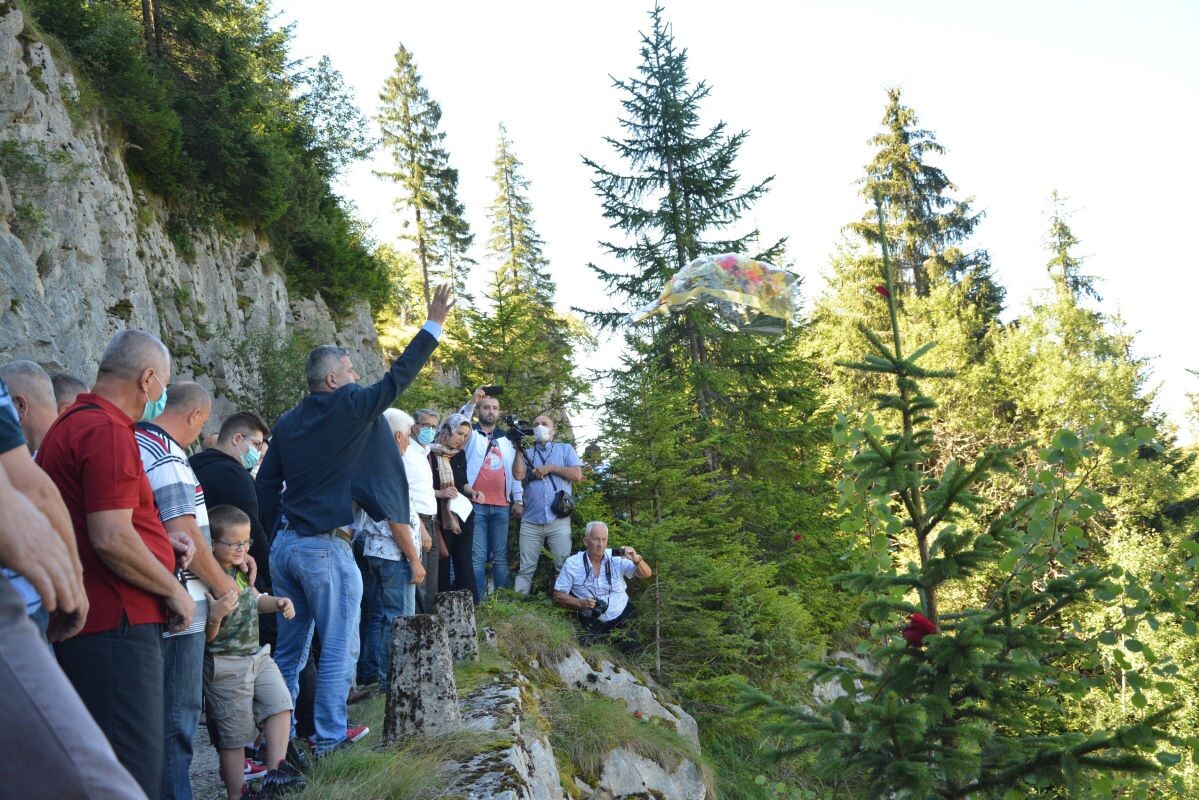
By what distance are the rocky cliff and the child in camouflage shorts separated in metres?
8.46

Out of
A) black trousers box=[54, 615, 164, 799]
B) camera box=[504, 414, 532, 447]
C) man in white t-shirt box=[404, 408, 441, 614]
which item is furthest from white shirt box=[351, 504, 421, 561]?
camera box=[504, 414, 532, 447]

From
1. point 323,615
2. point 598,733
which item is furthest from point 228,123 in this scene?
point 323,615

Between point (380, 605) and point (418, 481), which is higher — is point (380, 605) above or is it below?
below

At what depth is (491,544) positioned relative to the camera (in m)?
9.73

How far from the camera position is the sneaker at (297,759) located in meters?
4.50

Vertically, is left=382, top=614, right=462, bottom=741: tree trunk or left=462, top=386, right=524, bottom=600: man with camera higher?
left=462, top=386, right=524, bottom=600: man with camera

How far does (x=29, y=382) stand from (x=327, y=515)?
166cm

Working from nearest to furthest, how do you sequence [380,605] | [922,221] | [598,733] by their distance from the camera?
1. [380,605]
2. [598,733]
3. [922,221]

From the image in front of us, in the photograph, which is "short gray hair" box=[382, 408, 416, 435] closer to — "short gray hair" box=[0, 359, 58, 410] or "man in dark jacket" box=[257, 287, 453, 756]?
"man in dark jacket" box=[257, 287, 453, 756]

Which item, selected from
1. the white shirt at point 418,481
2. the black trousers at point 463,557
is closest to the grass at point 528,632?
the black trousers at point 463,557

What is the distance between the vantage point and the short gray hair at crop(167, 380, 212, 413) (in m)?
3.85

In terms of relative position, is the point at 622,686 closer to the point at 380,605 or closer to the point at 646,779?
the point at 646,779

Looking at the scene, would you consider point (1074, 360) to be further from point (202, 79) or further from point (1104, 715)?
point (202, 79)

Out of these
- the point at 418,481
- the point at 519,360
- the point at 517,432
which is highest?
the point at 519,360
